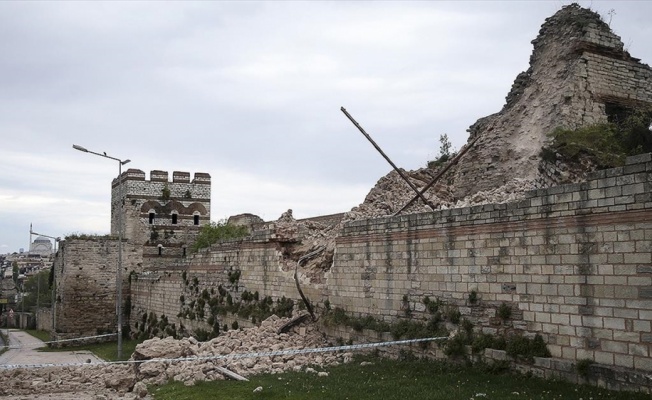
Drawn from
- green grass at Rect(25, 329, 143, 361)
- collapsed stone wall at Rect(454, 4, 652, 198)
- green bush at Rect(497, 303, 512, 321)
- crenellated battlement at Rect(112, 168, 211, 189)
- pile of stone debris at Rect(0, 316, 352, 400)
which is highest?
crenellated battlement at Rect(112, 168, 211, 189)

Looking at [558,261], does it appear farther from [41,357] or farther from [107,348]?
[107,348]

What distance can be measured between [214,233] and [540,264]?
3740 cm

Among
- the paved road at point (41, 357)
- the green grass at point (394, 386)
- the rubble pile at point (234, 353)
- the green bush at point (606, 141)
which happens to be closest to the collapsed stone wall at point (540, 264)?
the green grass at point (394, 386)

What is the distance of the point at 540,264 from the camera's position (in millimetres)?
10375

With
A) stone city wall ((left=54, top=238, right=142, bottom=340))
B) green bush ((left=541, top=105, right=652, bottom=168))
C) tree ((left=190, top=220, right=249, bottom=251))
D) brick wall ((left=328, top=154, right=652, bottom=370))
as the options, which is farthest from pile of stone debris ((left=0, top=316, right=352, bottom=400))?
tree ((left=190, top=220, right=249, bottom=251))

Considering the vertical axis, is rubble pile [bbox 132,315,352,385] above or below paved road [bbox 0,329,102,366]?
above

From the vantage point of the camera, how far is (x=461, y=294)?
12.0m

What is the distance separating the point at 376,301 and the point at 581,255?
575cm

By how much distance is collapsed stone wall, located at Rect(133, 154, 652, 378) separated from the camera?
884 centimetres

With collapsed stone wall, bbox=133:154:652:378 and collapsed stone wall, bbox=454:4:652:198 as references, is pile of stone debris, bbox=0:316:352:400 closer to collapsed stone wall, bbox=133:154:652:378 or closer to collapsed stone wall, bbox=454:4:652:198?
collapsed stone wall, bbox=133:154:652:378

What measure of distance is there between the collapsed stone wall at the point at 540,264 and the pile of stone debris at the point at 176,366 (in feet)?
5.92

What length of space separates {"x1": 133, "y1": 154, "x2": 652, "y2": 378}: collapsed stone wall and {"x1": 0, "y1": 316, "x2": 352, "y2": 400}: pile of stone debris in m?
1.80

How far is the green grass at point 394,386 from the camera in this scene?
916 centimetres

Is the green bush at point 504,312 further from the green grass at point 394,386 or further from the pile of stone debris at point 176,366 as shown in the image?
the pile of stone debris at point 176,366
